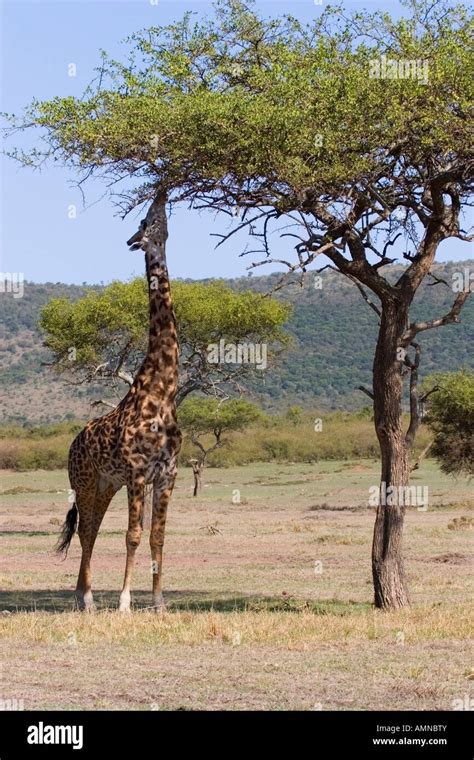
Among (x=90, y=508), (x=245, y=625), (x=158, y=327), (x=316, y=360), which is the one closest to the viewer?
(x=245, y=625)

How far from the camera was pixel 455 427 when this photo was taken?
1398 inches

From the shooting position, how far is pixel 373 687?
29.6 feet

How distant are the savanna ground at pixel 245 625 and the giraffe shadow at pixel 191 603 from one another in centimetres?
4

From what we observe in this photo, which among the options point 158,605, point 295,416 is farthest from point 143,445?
point 295,416

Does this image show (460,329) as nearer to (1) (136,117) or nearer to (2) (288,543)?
(2) (288,543)

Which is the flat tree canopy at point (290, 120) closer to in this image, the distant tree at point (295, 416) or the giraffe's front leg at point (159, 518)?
A: the giraffe's front leg at point (159, 518)

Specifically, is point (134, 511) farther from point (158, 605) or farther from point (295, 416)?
point (295, 416)

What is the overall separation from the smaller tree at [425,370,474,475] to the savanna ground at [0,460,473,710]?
229 inches

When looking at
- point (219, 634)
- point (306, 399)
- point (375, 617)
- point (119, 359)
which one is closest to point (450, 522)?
point (119, 359)

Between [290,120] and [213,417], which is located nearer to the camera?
[290,120]

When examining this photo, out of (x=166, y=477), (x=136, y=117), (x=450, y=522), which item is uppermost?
(x=136, y=117)

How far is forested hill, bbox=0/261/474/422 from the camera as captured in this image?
3438 inches

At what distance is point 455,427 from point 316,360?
57.0 meters
